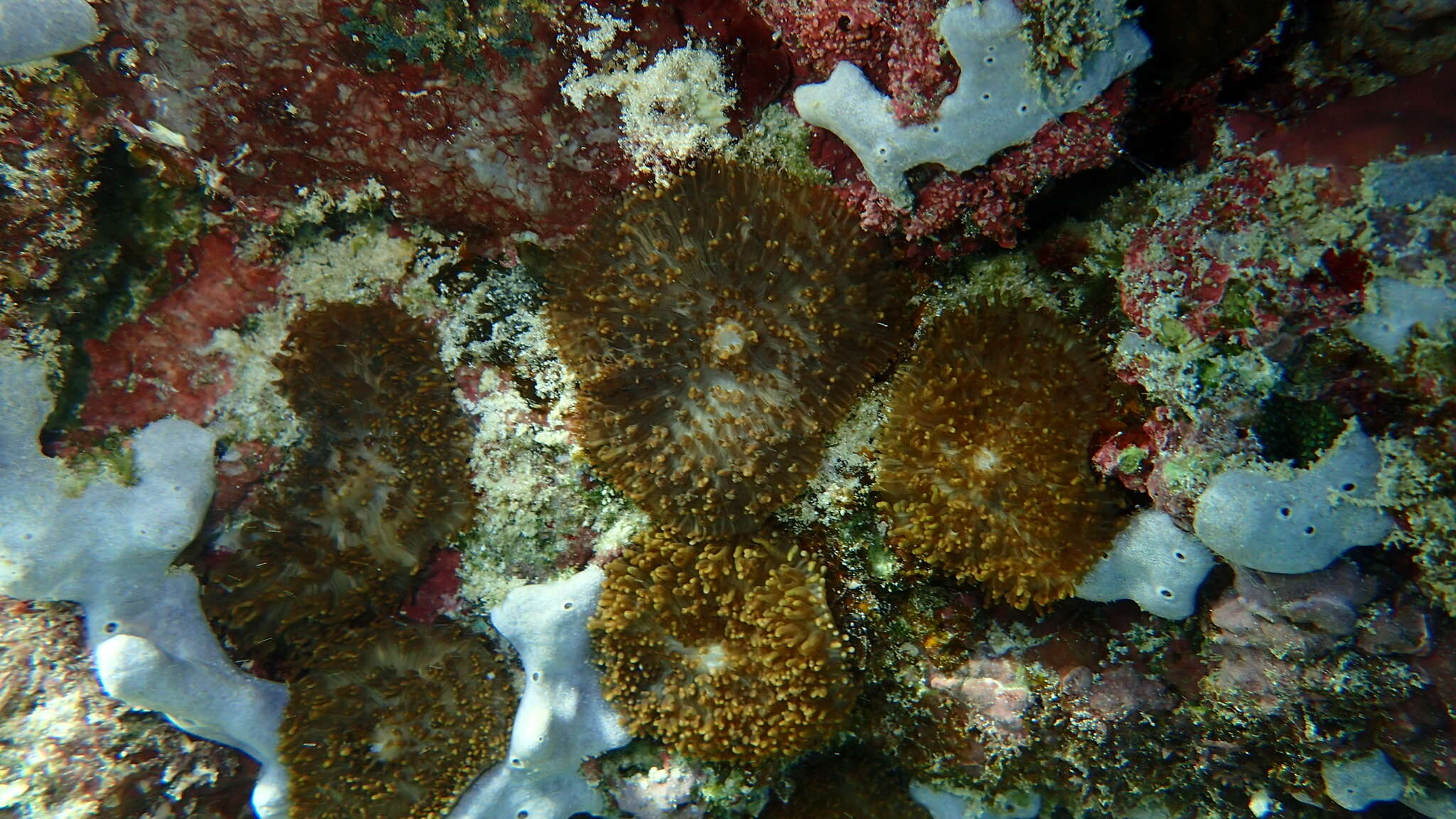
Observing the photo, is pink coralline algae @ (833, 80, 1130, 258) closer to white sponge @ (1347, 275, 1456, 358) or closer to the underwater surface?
the underwater surface

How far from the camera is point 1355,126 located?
2455 millimetres

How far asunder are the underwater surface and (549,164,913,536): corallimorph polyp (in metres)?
0.02

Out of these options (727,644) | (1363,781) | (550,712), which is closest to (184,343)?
(550,712)

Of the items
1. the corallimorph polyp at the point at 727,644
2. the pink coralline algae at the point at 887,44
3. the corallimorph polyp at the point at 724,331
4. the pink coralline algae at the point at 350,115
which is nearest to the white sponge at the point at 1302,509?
the corallimorph polyp at the point at 724,331

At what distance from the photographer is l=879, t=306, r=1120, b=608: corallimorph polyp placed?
9.39 feet

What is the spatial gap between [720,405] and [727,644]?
1.10 m

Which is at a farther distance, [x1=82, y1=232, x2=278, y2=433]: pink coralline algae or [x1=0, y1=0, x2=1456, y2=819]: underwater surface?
[x1=82, y1=232, x2=278, y2=433]: pink coralline algae

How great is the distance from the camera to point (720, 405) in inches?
121

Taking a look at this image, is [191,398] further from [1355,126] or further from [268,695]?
[1355,126]

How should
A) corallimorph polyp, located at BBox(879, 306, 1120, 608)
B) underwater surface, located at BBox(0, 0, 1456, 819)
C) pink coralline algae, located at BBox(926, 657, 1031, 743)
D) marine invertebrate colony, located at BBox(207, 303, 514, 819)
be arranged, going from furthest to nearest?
pink coralline algae, located at BBox(926, 657, 1031, 743) → marine invertebrate colony, located at BBox(207, 303, 514, 819) → corallimorph polyp, located at BBox(879, 306, 1120, 608) → underwater surface, located at BBox(0, 0, 1456, 819)

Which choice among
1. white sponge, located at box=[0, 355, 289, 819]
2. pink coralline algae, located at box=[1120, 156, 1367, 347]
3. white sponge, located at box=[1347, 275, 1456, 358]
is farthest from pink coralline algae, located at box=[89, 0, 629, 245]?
white sponge, located at box=[1347, 275, 1456, 358]

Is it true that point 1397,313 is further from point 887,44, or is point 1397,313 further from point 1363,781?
point 1363,781

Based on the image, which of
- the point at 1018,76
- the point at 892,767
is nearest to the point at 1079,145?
the point at 1018,76

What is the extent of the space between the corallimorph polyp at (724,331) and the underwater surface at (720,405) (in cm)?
2
